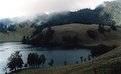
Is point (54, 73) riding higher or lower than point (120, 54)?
lower

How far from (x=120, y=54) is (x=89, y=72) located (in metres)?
33.0

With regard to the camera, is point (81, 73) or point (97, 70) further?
point (81, 73)

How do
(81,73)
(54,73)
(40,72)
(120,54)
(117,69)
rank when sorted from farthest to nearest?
(40,72)
(54,73)
(120,54)
(81,73)
(117,69)

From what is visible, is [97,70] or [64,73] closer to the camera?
[97,70]

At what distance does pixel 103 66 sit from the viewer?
130250 millimetres

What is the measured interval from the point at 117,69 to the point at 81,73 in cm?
2385

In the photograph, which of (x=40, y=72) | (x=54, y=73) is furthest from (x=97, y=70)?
(x=40, y=72)

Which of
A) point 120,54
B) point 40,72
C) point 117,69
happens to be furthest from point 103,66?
point 40,72

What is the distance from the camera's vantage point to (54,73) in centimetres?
17712

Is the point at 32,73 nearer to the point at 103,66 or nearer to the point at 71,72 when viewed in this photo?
the point at 71,72

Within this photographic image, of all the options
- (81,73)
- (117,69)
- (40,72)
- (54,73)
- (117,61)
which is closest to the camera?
(117,69)

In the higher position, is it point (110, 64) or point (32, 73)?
point (110, 64)

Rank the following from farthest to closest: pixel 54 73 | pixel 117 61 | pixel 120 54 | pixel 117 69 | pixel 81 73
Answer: pixel 54 73 < pixel 120 54 < pixel 81 73 < pixel 117 61 < pixel 117 69

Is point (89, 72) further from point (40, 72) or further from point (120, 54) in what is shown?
point (40, 72)
